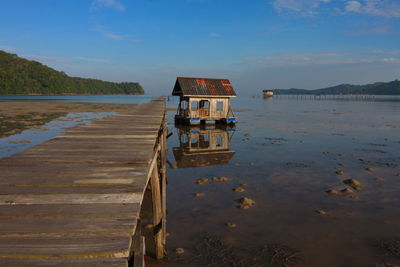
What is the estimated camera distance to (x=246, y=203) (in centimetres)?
843

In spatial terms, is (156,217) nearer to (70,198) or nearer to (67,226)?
(70,198)

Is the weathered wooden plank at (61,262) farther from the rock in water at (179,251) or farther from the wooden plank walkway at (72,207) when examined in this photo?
the rock in water at (179,251)

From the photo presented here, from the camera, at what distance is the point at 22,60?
140250 mm

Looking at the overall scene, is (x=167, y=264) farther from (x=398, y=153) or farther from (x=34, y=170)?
(x=398, y=153)

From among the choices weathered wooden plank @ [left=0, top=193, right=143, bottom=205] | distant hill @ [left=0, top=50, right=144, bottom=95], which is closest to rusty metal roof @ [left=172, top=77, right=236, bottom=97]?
weathered wooden plank @ [left=0, top=193, right=143, bottom=205]

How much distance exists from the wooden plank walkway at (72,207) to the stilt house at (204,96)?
70.0 feet

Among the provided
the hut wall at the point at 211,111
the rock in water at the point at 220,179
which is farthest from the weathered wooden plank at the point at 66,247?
the hut wall at the point at 211,111

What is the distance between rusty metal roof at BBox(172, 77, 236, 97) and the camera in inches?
1044

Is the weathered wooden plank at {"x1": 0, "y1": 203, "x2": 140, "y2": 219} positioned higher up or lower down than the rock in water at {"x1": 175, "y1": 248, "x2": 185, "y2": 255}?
higher up

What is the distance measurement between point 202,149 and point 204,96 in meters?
10.4

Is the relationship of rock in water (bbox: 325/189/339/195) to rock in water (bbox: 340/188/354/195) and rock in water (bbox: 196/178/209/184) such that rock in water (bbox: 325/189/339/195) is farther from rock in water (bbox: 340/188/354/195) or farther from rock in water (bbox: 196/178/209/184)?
rock in water (bbox: 196/178/209/184)

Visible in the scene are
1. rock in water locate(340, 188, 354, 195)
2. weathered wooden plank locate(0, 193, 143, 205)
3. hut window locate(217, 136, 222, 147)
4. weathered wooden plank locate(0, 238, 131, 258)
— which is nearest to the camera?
weathered wooden plank locate(0, 238, 131, 258)

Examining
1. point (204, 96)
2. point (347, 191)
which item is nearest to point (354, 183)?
point (347, 191)

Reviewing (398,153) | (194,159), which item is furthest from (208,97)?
(398,153)
